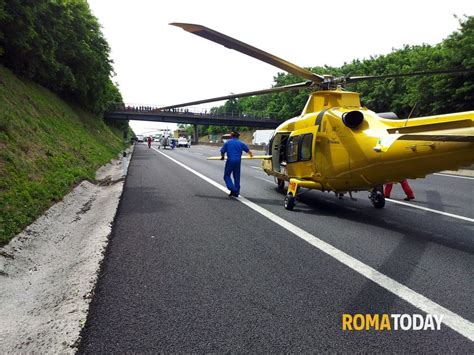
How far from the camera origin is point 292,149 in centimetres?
910

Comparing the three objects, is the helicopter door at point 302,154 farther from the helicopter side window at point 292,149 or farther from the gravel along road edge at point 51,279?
the gravel along road edge at point 51,279

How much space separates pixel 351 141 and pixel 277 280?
12.7 feet

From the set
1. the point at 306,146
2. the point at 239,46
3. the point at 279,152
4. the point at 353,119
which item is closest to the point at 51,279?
the point at 239,46

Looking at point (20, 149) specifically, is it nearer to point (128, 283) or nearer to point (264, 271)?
point (128, 283)

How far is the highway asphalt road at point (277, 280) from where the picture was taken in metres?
2.95

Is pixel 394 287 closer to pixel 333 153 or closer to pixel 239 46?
pixel 333 153

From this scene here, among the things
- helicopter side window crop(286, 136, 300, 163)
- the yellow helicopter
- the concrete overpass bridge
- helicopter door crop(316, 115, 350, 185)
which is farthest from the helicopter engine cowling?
the concrete overpass bridge

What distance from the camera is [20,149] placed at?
8.48 metres

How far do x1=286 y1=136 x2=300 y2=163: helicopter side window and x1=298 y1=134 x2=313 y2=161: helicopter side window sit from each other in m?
0.24

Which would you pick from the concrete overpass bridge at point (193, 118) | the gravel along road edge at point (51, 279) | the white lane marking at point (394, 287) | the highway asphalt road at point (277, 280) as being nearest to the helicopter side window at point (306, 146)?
the highway asphalt road at point (277, 280)

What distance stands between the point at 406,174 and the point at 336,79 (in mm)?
3309

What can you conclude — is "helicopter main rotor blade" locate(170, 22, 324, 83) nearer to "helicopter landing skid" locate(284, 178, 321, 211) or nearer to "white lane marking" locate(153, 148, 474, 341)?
"helicopter landing skid" locate(284, 178, 321, 211)

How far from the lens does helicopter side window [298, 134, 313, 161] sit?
825cm

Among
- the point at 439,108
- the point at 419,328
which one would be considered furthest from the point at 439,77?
the point at 419,328
